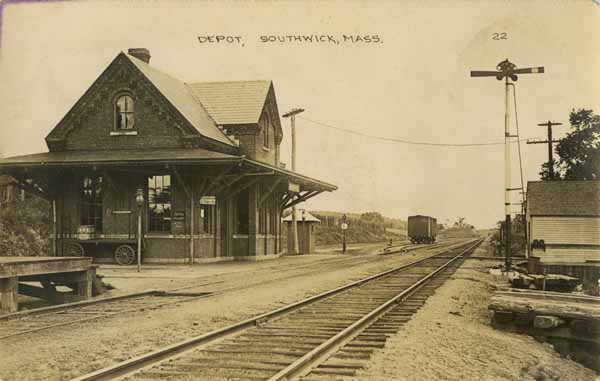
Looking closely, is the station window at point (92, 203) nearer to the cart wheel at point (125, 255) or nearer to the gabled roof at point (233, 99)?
the cart wheel at point (125, 255)

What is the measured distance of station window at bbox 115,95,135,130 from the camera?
24078mm

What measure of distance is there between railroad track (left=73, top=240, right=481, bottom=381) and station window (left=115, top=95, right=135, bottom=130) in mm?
15203

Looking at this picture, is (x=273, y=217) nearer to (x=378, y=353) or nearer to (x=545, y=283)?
(x=545, y=283)

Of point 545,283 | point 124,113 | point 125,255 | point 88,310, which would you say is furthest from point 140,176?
point 545,283

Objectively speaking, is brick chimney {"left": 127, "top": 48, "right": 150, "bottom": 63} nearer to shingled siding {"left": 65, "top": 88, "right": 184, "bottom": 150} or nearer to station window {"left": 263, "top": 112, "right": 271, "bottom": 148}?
shingled siding {"left": 65, "top": 88, "right": 184, "bottom": 150}

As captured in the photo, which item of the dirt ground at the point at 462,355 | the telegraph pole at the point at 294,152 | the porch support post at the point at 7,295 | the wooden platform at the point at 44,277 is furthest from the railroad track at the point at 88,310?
the telegraph pole at the point at 294,152

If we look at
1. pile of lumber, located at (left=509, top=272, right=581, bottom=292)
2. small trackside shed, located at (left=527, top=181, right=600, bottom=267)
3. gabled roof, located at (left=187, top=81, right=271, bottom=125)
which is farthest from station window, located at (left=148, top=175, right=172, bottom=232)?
small trackside shed, located at (left=527, top=181, right=600, bottom=267)

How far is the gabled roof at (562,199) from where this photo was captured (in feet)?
81.6

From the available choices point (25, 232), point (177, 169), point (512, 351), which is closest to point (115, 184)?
point (177, 169)

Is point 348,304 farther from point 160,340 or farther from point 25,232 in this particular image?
point 25,232

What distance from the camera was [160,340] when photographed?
7.73 meters

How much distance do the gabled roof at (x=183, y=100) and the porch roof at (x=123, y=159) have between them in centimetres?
202

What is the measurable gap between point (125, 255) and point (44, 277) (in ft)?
36.3

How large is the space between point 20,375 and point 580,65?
9.58 m
